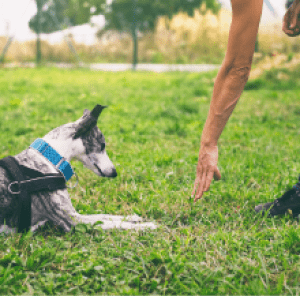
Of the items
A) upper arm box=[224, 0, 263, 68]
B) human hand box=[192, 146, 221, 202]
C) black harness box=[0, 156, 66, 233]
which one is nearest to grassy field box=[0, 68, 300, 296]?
black harness box=[0, 156, 66, 233]

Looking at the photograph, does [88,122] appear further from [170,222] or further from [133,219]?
[170,222]

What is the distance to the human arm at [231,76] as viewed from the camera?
6.67 ft

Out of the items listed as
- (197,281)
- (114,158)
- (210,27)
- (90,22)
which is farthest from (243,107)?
(90,22)

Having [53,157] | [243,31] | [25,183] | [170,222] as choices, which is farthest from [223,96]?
[25,183]

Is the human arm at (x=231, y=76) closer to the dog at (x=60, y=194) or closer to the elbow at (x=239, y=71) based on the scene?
the elbow at (x=239, y=71)

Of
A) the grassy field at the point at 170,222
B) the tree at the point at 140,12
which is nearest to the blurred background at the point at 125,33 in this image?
the tree at the point at 140,12

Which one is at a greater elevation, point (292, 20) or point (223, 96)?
A: point (292, 20)

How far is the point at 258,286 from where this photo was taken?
171cm

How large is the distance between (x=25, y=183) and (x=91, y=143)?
57 centimetres

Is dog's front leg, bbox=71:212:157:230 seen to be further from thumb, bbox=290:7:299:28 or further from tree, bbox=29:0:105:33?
tree, bbox=29:0:105:33

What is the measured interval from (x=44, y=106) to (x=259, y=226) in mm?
4683

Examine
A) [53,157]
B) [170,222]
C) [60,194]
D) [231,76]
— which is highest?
[231,76]

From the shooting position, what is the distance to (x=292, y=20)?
97.0 inches

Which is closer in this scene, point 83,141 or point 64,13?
point 83,141
